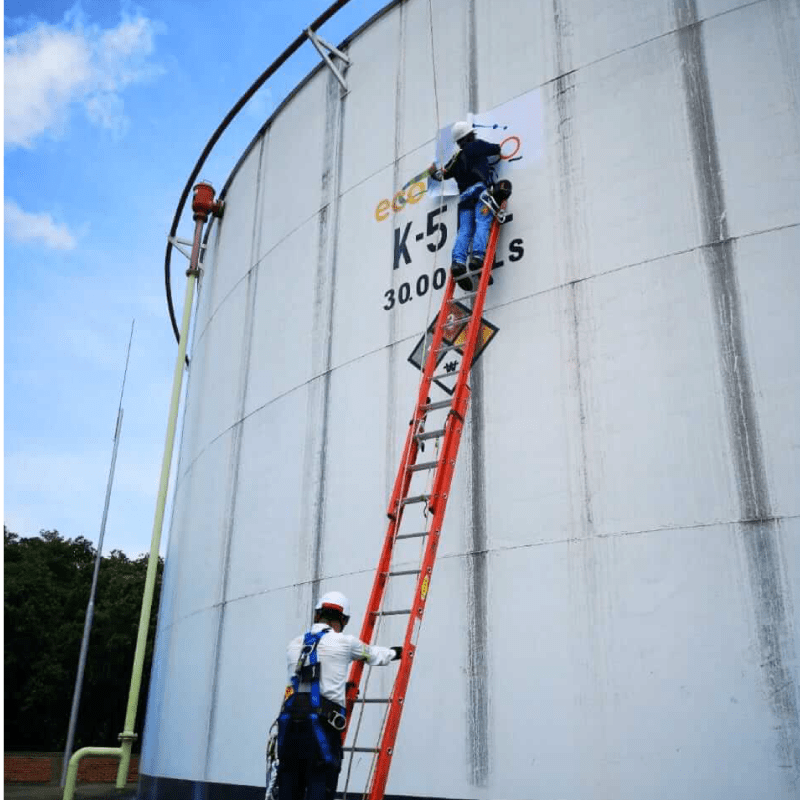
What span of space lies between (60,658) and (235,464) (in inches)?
956

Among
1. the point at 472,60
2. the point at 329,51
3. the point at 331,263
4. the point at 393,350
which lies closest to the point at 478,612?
the point at 393,350

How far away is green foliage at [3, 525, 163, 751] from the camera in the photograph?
29750mm

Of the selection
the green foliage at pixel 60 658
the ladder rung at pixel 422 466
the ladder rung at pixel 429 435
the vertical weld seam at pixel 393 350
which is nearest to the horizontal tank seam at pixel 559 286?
the vertical weld seam at pixel 393 350

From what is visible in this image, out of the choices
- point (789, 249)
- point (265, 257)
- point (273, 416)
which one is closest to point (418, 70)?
point (265, 257)

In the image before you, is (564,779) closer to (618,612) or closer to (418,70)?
(618,612)

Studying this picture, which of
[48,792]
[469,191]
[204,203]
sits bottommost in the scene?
[48,792]

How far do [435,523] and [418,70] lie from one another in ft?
18.6

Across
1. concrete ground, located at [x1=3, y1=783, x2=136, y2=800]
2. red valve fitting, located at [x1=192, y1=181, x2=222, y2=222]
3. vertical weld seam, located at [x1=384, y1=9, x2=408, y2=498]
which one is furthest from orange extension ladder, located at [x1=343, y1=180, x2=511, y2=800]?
concrete ground, located at [x1=3, y1=783, x2=136, y2=800]

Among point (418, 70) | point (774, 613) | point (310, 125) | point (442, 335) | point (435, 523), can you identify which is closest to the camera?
point (774, 613)

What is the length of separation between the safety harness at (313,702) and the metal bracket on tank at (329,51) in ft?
24.6

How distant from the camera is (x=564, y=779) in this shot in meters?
5.74

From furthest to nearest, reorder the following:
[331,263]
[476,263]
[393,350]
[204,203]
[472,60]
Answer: [204,203]
[331,263]
[472,60]
[393,350]
[476,263]

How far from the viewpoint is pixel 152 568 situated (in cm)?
1135

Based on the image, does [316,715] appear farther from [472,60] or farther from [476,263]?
[472,60]
